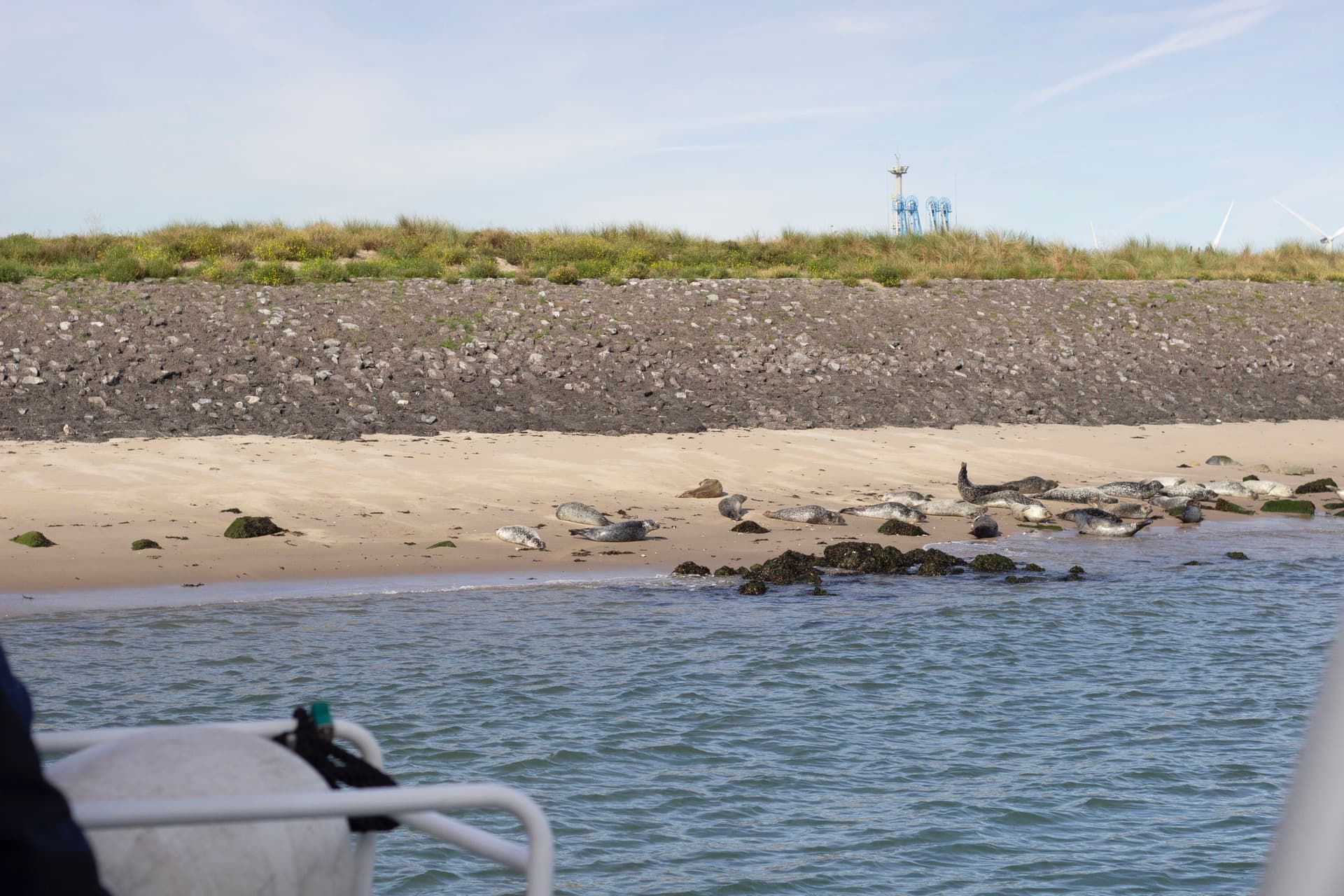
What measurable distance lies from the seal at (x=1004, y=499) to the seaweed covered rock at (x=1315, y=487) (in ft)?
14.5

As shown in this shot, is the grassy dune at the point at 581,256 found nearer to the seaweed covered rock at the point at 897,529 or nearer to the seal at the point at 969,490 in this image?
the seal at the point at 969,490

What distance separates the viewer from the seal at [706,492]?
1580cm

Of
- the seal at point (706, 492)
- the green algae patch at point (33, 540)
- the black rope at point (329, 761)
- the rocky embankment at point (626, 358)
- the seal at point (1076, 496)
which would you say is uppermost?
the rocky embankment at point (626, 358)

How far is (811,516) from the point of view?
14742 millimetres

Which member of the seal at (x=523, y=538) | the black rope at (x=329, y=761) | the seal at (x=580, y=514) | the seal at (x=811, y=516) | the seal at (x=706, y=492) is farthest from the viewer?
the seal at (x=706, y=492)

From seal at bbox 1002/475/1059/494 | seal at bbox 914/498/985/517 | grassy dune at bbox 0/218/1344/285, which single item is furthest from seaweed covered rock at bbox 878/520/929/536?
grassy dune at bbox 0/218/1344/285

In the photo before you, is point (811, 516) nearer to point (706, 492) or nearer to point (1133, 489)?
point (706, 492)

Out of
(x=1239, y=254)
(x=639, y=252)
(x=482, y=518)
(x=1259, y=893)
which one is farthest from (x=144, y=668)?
(x=1239, y=254)

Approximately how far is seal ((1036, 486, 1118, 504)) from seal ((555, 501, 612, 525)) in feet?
19.7

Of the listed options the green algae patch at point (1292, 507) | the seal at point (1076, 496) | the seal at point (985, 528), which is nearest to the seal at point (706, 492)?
the seal at point (985, 528)

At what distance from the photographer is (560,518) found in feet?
47.5

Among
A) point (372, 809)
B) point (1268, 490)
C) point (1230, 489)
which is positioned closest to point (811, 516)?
point (1230, 489)

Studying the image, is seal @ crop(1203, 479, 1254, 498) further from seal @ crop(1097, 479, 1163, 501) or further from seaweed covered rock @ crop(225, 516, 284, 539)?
seaweed covered rock @ crop(225, 516, 284, 539)

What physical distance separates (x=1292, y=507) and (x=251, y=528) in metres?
12.9
